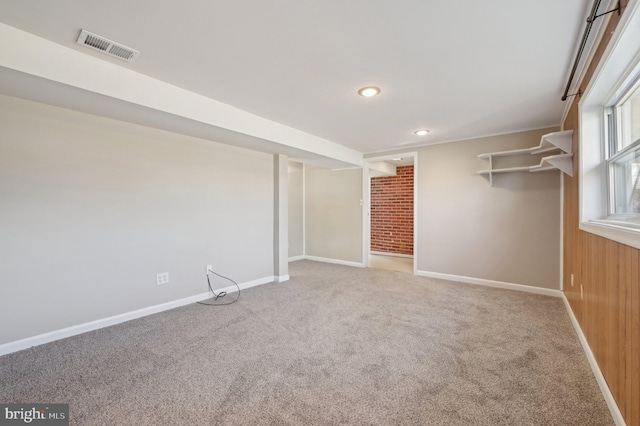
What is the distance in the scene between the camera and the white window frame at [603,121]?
134 centimetres

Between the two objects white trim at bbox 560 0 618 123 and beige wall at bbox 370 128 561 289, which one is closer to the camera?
white trim at bbox 560 0 618 123

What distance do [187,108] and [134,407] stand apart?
2.29 meters

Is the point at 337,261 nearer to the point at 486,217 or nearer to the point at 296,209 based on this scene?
the point at 296,209

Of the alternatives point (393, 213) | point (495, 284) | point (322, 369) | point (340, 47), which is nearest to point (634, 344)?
point (322, 369)

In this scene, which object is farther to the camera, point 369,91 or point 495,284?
point 495,284

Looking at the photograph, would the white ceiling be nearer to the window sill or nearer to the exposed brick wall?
the window sill

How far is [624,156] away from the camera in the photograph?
182 centimetres

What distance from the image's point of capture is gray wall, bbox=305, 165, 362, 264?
545 cm

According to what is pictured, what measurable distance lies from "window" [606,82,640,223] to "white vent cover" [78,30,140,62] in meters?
3.19

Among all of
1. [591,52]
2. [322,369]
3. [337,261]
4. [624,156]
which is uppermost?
[591,52]

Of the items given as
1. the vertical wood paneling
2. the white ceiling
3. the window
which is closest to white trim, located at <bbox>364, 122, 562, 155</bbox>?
the white ceiling

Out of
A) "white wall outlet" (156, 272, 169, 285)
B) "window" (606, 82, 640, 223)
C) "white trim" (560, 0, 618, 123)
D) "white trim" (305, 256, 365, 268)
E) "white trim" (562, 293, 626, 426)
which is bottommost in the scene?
"white trim" (562, 293, 626, 426)

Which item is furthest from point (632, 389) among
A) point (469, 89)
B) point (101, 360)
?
point (101, 360)

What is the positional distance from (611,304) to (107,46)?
3.52 meters
